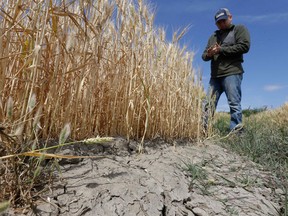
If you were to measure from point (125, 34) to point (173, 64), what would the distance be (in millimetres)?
807

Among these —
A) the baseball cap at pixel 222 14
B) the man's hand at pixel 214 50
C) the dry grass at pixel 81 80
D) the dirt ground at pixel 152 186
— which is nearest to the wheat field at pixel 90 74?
the dry grass at pixel 81 80

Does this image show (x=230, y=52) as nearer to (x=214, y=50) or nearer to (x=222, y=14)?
(x=214, y=50)

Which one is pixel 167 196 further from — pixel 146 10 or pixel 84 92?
pixel 146 10

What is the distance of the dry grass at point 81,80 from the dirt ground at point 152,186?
0.36ft

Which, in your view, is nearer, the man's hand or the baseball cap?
the man's hand

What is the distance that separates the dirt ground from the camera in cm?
114

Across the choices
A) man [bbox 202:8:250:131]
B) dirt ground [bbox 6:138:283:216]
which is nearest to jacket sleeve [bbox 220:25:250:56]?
man [bbox 202:8:250:131]

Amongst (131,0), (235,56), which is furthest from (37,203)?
(235,56)

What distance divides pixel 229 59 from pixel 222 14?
55cm

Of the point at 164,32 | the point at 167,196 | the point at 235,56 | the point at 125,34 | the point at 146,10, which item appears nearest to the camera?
the point at 167,196

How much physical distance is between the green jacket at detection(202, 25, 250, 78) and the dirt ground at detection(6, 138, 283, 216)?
1.71 meters

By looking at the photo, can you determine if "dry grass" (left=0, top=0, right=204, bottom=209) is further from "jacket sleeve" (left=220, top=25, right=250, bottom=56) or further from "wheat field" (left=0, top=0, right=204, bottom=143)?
"jacket sleeve" (left=220, top=25, right=250, bottom=56)

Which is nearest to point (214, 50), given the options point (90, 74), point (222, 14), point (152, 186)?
point (222, 14)

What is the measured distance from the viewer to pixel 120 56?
76.3 inches
